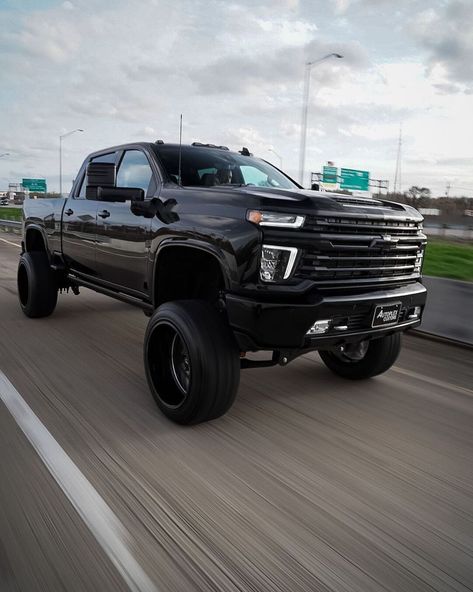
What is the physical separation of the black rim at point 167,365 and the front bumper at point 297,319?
2.00ft

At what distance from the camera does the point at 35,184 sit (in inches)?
3317

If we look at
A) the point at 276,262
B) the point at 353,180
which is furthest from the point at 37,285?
the point at 353,180

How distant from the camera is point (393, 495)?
113 inches

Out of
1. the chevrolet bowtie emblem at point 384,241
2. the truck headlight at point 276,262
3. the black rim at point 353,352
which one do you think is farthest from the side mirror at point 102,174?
the black rim at point 353,352

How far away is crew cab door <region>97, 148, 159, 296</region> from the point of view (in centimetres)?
440

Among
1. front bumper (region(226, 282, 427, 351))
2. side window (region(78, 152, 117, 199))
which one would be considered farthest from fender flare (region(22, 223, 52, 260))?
front bumper (region(226, 282, 427, 351))

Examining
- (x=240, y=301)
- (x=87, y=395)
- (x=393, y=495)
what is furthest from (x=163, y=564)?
(x=87, y=395)

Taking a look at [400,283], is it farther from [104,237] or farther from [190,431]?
[104,237]

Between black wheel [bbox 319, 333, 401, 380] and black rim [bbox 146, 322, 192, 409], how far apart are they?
Answer: 4.53ft

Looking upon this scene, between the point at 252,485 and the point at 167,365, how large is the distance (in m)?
1.32

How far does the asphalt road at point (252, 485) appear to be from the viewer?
7.32 ft

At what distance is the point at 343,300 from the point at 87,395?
211cm

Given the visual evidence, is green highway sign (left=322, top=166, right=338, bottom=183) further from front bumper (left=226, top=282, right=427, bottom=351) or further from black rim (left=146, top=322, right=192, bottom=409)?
front bumper (left=226, top=282, right=427, bottom=351)

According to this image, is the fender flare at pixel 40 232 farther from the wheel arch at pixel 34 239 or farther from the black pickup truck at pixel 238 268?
the black pickup truck at pixel 238 268
